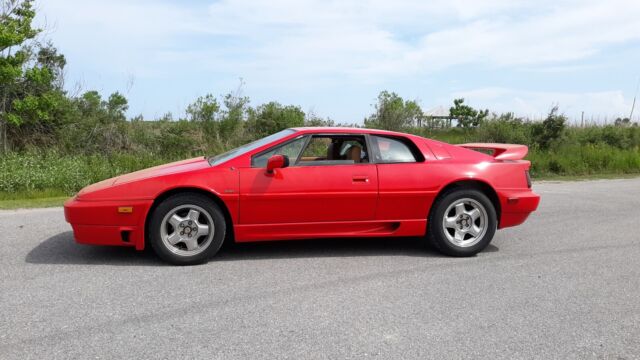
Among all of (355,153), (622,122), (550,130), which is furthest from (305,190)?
(622,122)

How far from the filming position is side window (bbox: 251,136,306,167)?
17.8ft

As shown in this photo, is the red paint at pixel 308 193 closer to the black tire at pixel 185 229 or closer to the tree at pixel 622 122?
the black tire at pixel 185 229

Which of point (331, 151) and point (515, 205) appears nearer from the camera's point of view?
point (515, 205)

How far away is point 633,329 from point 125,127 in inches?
638

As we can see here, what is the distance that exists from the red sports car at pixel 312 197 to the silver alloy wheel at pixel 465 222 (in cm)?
1

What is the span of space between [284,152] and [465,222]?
2022mm

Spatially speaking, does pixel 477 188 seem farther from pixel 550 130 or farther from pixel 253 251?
pixel 550 130

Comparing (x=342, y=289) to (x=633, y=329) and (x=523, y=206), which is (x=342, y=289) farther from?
(x=523, y=206)

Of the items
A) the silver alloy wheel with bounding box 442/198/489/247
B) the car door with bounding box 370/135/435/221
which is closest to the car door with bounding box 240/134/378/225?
the car door with bounding box 370/135/435/221

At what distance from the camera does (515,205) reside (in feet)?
19.3

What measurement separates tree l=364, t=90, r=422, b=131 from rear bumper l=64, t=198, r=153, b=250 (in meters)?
14.8

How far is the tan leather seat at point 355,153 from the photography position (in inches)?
226

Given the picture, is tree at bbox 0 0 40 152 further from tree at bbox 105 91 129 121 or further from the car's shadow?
the car's shadow

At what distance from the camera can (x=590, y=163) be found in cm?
1753
